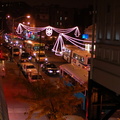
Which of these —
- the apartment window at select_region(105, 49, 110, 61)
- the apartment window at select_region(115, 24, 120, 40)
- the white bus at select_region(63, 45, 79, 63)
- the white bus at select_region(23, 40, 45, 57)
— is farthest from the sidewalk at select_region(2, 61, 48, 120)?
the apartment window at select_region(115, 24, 120, 40)

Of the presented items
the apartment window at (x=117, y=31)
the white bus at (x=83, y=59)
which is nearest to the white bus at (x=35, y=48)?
the white bus at (x=83, y=59)

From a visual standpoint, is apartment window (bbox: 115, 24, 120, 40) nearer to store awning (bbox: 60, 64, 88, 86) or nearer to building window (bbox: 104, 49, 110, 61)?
building window (bbox: 104, 49, 110, 61)

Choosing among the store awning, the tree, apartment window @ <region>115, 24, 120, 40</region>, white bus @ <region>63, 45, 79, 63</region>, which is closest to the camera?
apartment window @ <region>115, 24, 120, 40</region>

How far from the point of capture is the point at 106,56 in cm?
649

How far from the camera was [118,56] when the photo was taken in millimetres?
5883

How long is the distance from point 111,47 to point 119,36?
0.42 m

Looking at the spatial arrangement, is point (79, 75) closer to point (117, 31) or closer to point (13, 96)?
point (13, 96)

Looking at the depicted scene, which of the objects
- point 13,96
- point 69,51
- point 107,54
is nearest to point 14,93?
point 13,96

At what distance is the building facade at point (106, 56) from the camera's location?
235 inches

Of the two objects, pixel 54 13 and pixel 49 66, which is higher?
pixel 54 13

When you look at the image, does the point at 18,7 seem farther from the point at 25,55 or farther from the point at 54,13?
the point at 25,55

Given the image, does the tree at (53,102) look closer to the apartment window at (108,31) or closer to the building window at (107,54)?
the building window at (107,54)

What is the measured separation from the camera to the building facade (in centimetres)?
596

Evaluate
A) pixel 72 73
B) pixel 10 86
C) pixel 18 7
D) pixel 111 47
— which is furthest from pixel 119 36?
pixel 18 7
